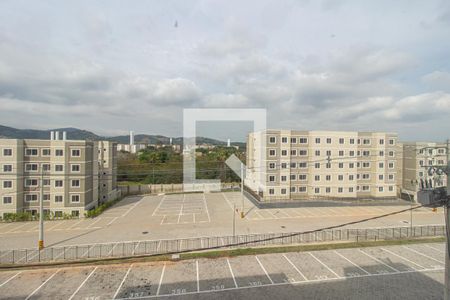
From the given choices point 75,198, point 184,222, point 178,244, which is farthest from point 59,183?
point 178,244

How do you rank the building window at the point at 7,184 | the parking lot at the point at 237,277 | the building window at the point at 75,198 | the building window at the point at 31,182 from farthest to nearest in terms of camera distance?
the building window at the point at 75,198 < the building window at the point at 31,182 < the building window at the point at 7,184 < the parking lot at the point at 237,277

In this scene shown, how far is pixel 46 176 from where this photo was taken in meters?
19.0

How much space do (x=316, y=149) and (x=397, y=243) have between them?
13.3m

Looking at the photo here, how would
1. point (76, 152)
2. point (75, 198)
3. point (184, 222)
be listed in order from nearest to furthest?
point (184, 222)
point (75, 198)
point (76, 152)

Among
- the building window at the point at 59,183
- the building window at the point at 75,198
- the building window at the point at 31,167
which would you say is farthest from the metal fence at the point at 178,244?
the building window at the point at 31,167

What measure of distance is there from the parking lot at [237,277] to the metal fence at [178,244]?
104 cm

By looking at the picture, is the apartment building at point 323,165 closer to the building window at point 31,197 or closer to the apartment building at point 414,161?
the apartment building at point 414,161

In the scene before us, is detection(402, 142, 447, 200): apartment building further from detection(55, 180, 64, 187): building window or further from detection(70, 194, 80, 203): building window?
detection(55, 180, 64, 187): building window

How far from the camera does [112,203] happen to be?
24.3 m

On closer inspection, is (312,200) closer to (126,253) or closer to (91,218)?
(126,253)

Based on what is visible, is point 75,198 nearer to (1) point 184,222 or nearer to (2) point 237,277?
(1) point 184,222

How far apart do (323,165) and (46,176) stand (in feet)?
78.4

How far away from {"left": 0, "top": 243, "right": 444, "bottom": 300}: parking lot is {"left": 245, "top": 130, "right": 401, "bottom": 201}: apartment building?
12.9m

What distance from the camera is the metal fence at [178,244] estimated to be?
11.5 metres
